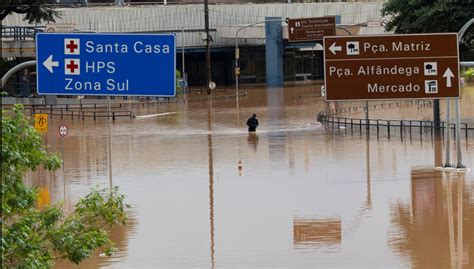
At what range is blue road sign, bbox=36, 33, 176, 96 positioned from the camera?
21250 mm

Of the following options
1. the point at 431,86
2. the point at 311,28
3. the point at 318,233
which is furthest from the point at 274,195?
the point at 311,28

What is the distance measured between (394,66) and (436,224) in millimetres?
10340

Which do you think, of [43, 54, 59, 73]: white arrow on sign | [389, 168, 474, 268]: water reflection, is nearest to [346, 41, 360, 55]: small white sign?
[389, 168, 474, 268]: water reflection

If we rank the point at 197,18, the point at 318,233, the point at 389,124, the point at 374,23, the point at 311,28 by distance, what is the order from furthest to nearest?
the point at 197,18
the point at 374,23
the point at 311,28
the point at 389,124
the point at 318,233

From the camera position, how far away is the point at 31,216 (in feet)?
53.9

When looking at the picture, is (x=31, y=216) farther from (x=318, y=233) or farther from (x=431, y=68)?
(x=431, y=68)

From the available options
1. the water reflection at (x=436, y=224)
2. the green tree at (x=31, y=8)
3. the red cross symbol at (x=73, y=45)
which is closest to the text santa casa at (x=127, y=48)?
the red cross symbol at (x=73, y=45)

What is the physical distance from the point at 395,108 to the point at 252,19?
3301 centimetres

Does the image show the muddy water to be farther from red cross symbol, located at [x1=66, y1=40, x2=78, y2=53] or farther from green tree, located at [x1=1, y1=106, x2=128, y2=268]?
green tree, located at [x1=1, y1=106, x2=128, y2=268]

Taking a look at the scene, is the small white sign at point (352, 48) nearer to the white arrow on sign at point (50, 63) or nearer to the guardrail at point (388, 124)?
the guardrail at point (388, 124)

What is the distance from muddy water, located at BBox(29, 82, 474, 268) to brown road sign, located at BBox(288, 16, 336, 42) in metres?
27.0

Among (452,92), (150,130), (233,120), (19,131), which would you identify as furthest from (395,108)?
(19,131)

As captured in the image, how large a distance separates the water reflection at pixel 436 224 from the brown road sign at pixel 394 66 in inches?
127

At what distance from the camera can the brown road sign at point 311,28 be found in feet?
311
